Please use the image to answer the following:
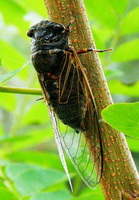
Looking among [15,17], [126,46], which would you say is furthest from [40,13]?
[126,46]

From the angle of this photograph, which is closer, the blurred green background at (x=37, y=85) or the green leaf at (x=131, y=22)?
the blurred green background at (x=37, y=85)

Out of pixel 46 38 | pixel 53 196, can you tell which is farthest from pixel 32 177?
pixel 46 38

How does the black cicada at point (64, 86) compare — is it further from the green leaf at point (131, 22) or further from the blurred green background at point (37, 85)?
the green leaf at point (131, 22)

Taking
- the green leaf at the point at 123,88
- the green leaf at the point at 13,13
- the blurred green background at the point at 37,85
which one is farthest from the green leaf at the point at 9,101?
the green leaf at the point at 123,88

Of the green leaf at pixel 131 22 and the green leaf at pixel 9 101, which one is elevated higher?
the green leaf at pixel 131 22

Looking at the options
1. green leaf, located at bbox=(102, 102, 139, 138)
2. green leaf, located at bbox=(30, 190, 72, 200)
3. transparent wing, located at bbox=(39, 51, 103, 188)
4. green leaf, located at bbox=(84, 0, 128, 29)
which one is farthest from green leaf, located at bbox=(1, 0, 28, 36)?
green leaf, located at bbox=(102, 102, 139, 138)

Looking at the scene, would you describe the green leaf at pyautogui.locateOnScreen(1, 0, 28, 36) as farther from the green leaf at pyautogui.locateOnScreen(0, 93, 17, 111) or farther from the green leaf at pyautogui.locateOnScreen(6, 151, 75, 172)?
the green leaf at pyautogui.locateOnScreen(6, 151, 75, 172)

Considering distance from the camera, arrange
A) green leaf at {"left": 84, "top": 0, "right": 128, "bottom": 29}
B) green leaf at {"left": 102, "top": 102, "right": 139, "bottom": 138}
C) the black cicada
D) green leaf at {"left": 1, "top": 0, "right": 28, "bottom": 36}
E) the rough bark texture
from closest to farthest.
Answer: green leaf at {"left": 102, "top": 102, "right": 139, "bottom": 138} < the rough bark texture < the black cicada < green leaf at {"left": 84, "top": 0, "right": 128, "bottom": 29} < green leaf at {"left": 1, "top": 0, "right": 28, "bottom": 36}
